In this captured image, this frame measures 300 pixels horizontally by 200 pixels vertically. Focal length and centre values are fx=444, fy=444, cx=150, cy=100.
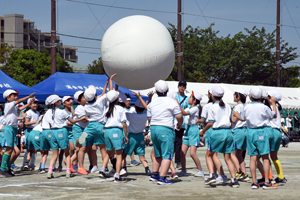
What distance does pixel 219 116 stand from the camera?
25.5 ft

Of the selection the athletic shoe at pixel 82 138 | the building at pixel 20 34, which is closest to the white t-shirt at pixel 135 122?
the athletic shoe at pixel 82 138

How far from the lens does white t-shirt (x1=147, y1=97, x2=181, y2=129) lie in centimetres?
792

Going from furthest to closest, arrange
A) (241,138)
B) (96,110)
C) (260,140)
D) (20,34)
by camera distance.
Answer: (20,34) → (96,110) → (241,138) → (260,140)

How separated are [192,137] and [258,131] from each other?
2.04 metres

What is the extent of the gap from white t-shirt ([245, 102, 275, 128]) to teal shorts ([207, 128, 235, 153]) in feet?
1.55

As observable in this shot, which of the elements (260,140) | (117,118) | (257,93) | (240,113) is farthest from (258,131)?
(117,118)

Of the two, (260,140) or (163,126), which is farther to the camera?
(163,126)

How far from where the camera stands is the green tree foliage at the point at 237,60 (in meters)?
51.5

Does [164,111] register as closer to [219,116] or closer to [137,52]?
[219,116]

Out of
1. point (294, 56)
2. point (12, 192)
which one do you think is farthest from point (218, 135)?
point (294, 56)

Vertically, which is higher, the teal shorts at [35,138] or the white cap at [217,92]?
the white cap at [217,92]

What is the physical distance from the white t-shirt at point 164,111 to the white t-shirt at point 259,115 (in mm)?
1267

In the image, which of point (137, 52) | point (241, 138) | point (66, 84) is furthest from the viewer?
point (66, 84)

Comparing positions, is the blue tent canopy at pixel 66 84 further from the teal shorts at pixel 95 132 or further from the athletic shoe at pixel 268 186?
the athletic shoe at pixel 268 186
